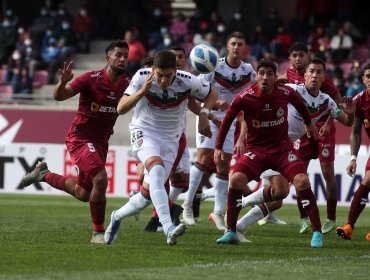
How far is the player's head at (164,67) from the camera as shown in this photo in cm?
1071

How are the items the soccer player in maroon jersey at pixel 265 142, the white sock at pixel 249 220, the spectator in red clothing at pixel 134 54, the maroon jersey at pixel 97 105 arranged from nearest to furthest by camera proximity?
1. the soccer player in maroon jersey at pixel 265 142
2. the maroon jersey at pixel 97 105
3. the white sock at pixel 249 220
4. the spectator in red clothing at pixel 134 54

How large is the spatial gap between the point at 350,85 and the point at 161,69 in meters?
14.4

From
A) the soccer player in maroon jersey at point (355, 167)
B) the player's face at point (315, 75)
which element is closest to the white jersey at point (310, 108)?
the player's face at point (315, 75)

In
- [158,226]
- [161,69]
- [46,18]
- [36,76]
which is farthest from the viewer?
[46,18]

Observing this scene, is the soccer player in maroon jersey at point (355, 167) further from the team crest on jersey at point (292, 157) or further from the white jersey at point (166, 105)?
the white jersey at point (166, 105)

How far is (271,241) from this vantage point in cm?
1232

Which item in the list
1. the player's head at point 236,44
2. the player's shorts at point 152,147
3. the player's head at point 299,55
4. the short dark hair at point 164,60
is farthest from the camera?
the player's head at point 236,44

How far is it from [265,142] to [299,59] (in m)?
2.29

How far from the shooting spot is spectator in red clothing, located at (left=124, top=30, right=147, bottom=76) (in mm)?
27013

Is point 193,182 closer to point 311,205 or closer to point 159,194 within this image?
point 311,205

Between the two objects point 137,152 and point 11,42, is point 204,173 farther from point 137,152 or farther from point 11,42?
point 11,42

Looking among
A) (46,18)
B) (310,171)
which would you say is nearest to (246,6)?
(46,18)

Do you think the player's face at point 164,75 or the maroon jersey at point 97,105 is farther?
the maroon jersey at point 97,105

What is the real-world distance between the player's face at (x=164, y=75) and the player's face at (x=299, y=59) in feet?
10.1
